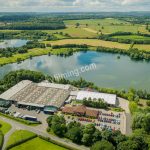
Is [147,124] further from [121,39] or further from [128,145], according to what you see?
[121,39]

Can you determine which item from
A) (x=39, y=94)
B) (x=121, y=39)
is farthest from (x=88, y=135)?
(x=121, y=39)

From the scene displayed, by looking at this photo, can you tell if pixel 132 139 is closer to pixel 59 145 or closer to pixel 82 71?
pixel 59 145

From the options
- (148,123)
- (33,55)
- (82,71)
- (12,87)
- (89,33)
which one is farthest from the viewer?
(89,33)

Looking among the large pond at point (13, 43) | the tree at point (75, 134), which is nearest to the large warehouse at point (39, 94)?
the tree at point (75, 134)

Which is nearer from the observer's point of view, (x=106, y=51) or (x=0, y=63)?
(x=0, y=63)

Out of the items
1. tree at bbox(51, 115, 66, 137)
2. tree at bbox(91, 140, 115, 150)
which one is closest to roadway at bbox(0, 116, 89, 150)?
tree at bbox(51, 115, 66, 137)

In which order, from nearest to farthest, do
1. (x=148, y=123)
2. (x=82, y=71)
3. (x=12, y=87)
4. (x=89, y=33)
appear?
1. (x=148, y=123)
2. (x=12, y=87)
3. (x=82, y=71)
4. (x=89, y=33)

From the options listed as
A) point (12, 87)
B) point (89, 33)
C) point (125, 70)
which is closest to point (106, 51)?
point (125, 70)
